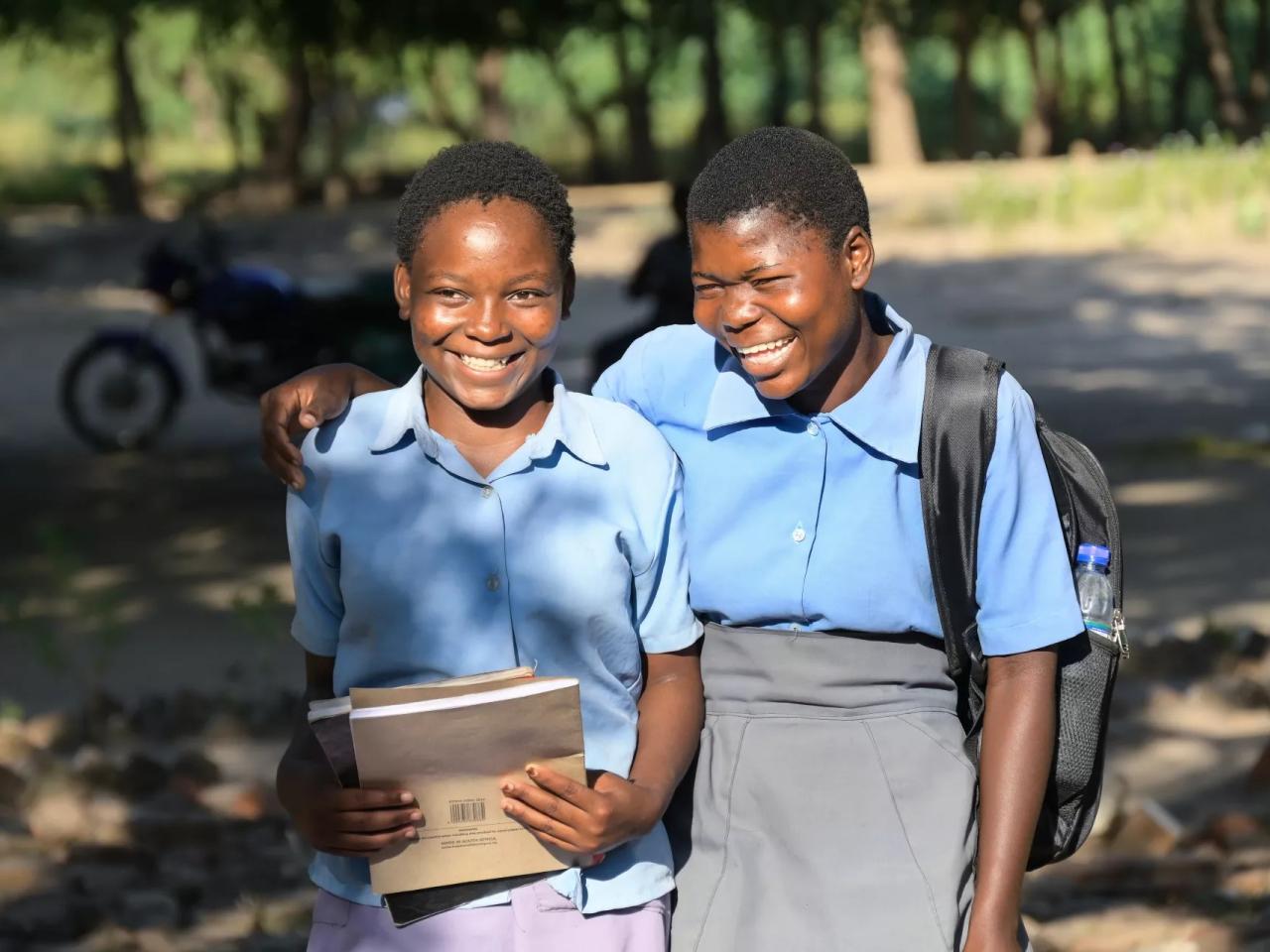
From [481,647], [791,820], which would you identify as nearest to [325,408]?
[481,647]

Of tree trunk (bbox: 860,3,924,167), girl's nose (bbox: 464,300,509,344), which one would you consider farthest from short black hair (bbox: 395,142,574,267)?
tree trunk (bbox: 860,3,924,167)

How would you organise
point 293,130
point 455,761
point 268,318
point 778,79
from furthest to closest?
point 778,79 < point 293,130 < point 268,318 < point 455,761

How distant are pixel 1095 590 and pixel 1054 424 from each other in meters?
7.86

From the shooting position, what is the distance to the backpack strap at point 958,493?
2250 mm

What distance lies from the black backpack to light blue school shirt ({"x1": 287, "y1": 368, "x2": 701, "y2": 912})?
327mm

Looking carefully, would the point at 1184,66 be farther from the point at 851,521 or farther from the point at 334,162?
the point at 851,521

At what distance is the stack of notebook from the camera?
203 centimetres

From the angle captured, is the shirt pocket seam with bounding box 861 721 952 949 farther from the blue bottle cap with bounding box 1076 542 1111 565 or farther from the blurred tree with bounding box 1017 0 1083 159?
the blurred tree with bounding box 1017 0 1083 159

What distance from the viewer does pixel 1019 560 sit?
7.40 feet

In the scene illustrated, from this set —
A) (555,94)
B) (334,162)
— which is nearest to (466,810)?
(334,162)

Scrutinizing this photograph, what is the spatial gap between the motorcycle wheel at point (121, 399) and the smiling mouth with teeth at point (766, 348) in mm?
8588

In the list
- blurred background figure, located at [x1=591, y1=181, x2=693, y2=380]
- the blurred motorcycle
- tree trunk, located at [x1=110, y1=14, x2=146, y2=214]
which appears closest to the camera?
blurred background figure, located at [x1=591, y1=181, x2=693, y2=380]

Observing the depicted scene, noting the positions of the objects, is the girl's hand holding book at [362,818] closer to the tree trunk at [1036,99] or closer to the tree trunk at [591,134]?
the tree trunk at [591,134]

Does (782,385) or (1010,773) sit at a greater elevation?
(782,385)
